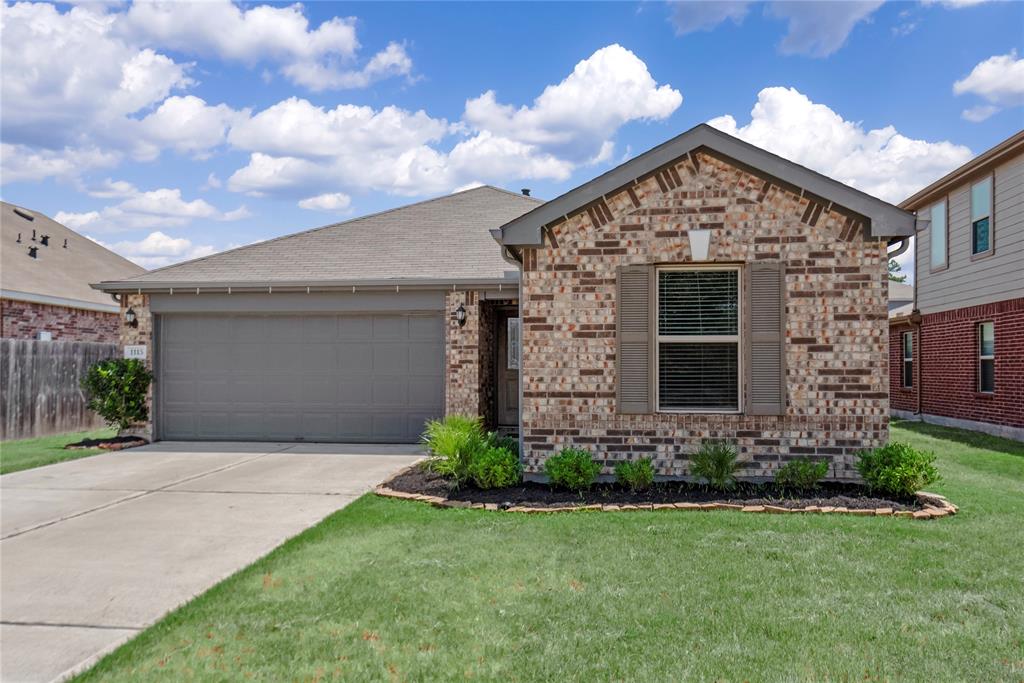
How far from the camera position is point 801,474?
7.03 m

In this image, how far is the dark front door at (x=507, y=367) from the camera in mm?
12328

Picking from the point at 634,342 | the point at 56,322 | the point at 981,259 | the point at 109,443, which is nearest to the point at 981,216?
the point at 981,259

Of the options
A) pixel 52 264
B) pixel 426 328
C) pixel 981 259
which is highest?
pixel 52 264

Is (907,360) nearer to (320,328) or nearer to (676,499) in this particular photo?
(676,499)

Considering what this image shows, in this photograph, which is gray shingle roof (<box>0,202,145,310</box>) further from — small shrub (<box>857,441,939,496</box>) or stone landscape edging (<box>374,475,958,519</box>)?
small shrub (<box>857,441,939,496</box>)

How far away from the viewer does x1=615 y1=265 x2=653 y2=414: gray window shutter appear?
24.5 ft

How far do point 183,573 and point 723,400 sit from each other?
214 inches

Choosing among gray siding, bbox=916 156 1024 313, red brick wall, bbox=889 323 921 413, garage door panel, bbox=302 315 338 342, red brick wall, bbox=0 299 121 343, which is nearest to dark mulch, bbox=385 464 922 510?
garage door panel, bbox=302 315 338 342

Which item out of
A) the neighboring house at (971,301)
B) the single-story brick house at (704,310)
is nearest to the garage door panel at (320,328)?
the single-story brick house at (704,310)

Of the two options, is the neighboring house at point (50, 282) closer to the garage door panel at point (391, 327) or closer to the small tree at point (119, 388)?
the small tree at point (119, 388)

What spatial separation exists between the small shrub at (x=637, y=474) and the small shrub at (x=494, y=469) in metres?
1.16

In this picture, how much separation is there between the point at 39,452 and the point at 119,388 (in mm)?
1427

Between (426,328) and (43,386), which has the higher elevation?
(426,328)

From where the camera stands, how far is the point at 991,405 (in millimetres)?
12953
